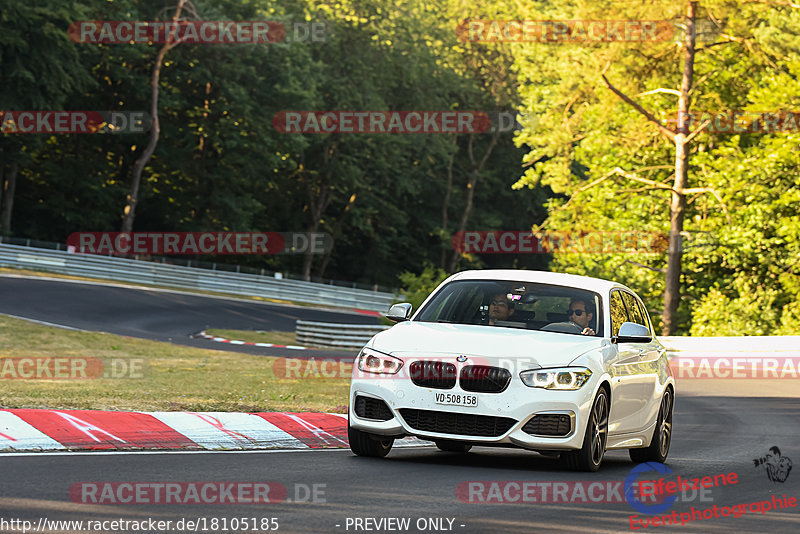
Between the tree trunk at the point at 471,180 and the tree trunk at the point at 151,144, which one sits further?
the tree trunk at the point at 471,180

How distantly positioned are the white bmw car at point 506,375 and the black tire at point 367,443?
0.01 m

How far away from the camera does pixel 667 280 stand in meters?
41.8

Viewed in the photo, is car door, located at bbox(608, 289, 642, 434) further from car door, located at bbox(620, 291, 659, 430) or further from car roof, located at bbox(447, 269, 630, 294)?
car roof, located at bbox(447, 269, 630, 294)

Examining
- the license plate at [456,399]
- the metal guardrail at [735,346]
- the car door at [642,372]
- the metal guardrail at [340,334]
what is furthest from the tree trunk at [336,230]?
the license plate at [456,399]

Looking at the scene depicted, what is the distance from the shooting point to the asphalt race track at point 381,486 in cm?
746

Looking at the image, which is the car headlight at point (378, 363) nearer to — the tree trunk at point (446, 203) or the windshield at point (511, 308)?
the windshield at point (511, 308)

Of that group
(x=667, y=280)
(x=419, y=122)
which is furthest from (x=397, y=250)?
(x=667, y=280)

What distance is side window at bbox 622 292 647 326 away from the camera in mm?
12328

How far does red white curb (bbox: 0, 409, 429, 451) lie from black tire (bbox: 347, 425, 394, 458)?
1.23 metres

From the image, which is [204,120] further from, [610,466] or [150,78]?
[610,466]

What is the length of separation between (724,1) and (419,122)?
39550 millimetres

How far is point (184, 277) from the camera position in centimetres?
5216

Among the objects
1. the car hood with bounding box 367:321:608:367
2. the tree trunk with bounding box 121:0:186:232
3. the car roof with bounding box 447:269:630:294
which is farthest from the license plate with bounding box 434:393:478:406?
the tree trunk with bounding box 121:0:186:232

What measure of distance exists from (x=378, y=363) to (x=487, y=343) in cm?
92
